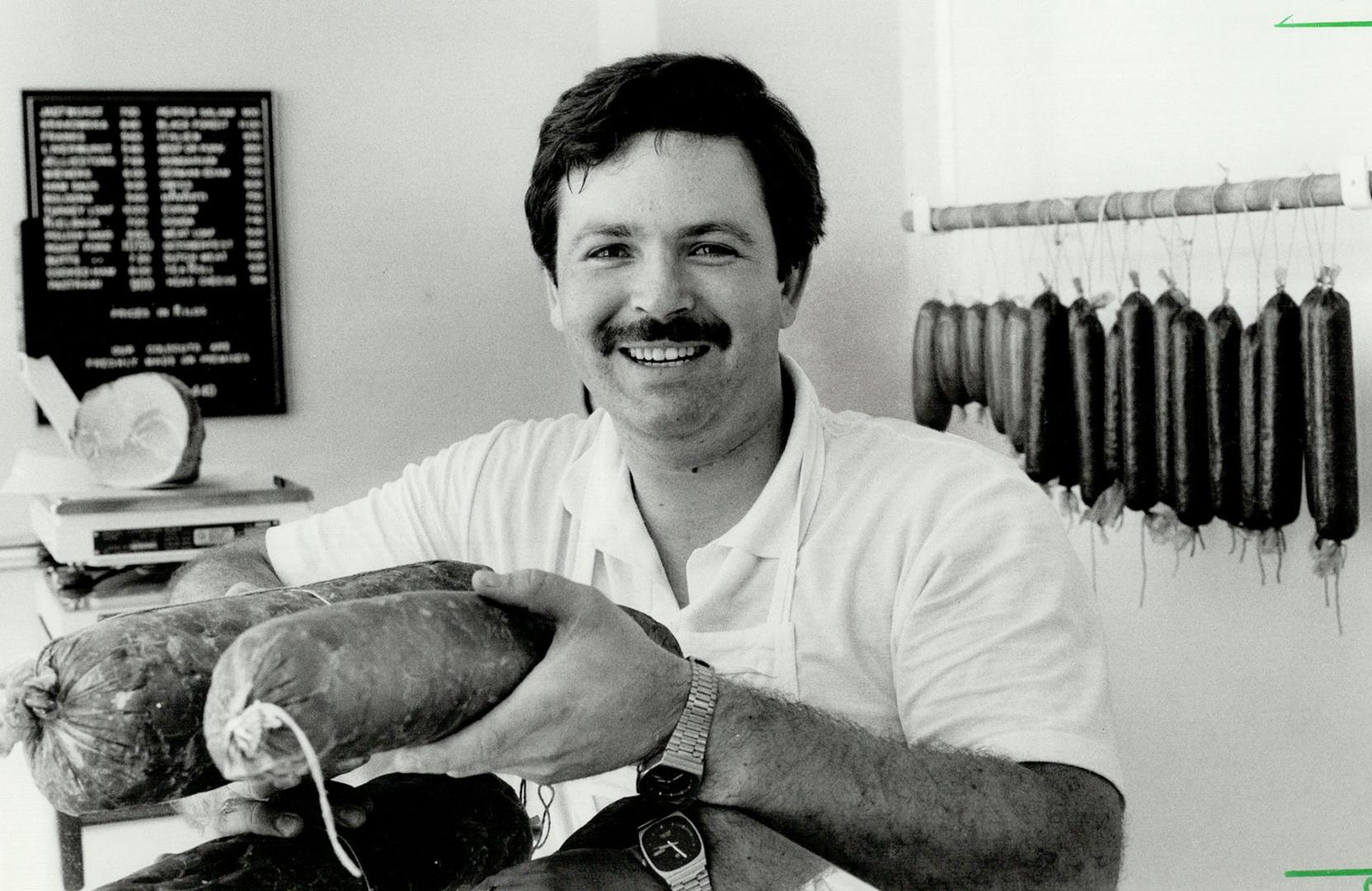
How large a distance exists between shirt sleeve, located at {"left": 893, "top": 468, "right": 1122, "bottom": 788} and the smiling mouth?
0.32 meters

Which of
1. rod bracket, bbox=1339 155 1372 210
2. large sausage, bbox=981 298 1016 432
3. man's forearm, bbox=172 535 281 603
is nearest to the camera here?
man's forearm, bbox=172 535 281 603

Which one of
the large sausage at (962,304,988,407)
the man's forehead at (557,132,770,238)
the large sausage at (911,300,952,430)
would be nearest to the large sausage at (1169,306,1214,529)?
the large sausage at (962,304,988,407)

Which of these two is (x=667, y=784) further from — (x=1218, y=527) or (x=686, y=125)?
(x=1218, y=527)

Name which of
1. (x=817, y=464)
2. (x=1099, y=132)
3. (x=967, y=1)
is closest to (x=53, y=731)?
(x=817, y=464)

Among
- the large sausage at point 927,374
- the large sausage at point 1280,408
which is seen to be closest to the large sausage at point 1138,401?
the large sausage at point 1280,408

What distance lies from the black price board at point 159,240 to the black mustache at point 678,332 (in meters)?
2.54

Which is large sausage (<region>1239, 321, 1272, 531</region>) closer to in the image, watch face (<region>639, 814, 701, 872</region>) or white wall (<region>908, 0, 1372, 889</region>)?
white wall (<region>908, 0, 1372, 889</region>)

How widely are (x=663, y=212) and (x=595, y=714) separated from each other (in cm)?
68

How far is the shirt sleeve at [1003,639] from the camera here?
1333 mm

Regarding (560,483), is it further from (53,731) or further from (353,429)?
(353,429)

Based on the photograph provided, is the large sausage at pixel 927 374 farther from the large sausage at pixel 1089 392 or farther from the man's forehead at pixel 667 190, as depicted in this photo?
the man's forehead at pixel 667 190

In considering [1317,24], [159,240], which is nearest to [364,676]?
[1317,24]

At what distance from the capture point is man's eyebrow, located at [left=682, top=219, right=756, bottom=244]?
1538 mm

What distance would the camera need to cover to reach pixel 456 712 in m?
1.01
